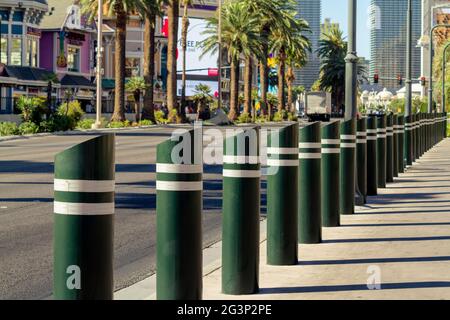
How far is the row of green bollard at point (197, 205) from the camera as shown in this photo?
5.63 meters

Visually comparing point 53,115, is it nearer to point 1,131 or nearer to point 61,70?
point 1,131

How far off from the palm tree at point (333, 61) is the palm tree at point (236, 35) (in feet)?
123

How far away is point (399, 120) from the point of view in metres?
23.7

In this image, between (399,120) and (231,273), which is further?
(399,120)

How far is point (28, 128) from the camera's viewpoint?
49312mm

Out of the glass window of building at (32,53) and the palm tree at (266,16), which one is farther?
the palm tree at (266,16)

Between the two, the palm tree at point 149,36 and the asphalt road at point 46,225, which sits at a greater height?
the palm tree at point 149,36

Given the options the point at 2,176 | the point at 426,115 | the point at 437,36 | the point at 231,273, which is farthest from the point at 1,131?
the point at 437,36

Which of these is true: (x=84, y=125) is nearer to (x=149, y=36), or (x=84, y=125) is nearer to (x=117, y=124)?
(x=117, y=124)

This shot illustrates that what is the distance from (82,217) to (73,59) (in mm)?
87424

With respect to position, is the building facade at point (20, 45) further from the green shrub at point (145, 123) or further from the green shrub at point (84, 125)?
the green shrub at point (84, 125)

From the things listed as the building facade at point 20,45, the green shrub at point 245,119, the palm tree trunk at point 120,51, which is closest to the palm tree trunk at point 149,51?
the palm tree trunk at point 120,51

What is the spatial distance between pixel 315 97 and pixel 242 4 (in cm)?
1397
